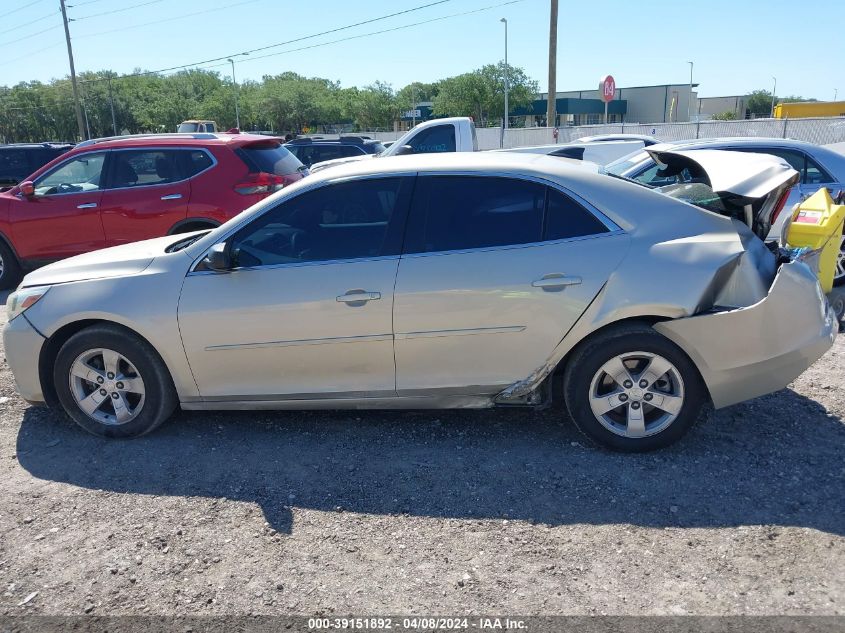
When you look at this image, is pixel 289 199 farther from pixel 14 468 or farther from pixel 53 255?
pixel 53 255

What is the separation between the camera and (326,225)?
4184 millimetres

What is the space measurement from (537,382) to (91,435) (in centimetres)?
295

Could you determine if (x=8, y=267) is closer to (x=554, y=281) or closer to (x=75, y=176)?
(x=75, y=176)

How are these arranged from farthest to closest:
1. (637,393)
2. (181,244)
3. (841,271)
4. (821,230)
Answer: (841,271)
(181,244)
(821,230)
(637,393)

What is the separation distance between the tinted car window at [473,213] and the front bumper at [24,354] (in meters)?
2.52

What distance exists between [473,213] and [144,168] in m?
5.91

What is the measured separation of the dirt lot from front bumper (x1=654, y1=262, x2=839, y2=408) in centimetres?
46

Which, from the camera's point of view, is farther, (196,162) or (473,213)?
(196,162)

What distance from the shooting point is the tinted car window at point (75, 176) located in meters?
8.59

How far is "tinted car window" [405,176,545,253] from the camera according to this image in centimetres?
399

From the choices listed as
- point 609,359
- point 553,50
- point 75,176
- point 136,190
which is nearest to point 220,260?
point 609,359

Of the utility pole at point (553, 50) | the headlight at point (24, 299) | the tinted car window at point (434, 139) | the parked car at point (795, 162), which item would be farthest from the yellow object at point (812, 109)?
the headlight at point (24, 299)

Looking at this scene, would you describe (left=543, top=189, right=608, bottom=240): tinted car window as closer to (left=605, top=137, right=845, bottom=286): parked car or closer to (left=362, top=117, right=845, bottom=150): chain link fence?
(left=605, top=137, right=845, bottom=286): parked car

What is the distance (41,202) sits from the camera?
880 centimetres
